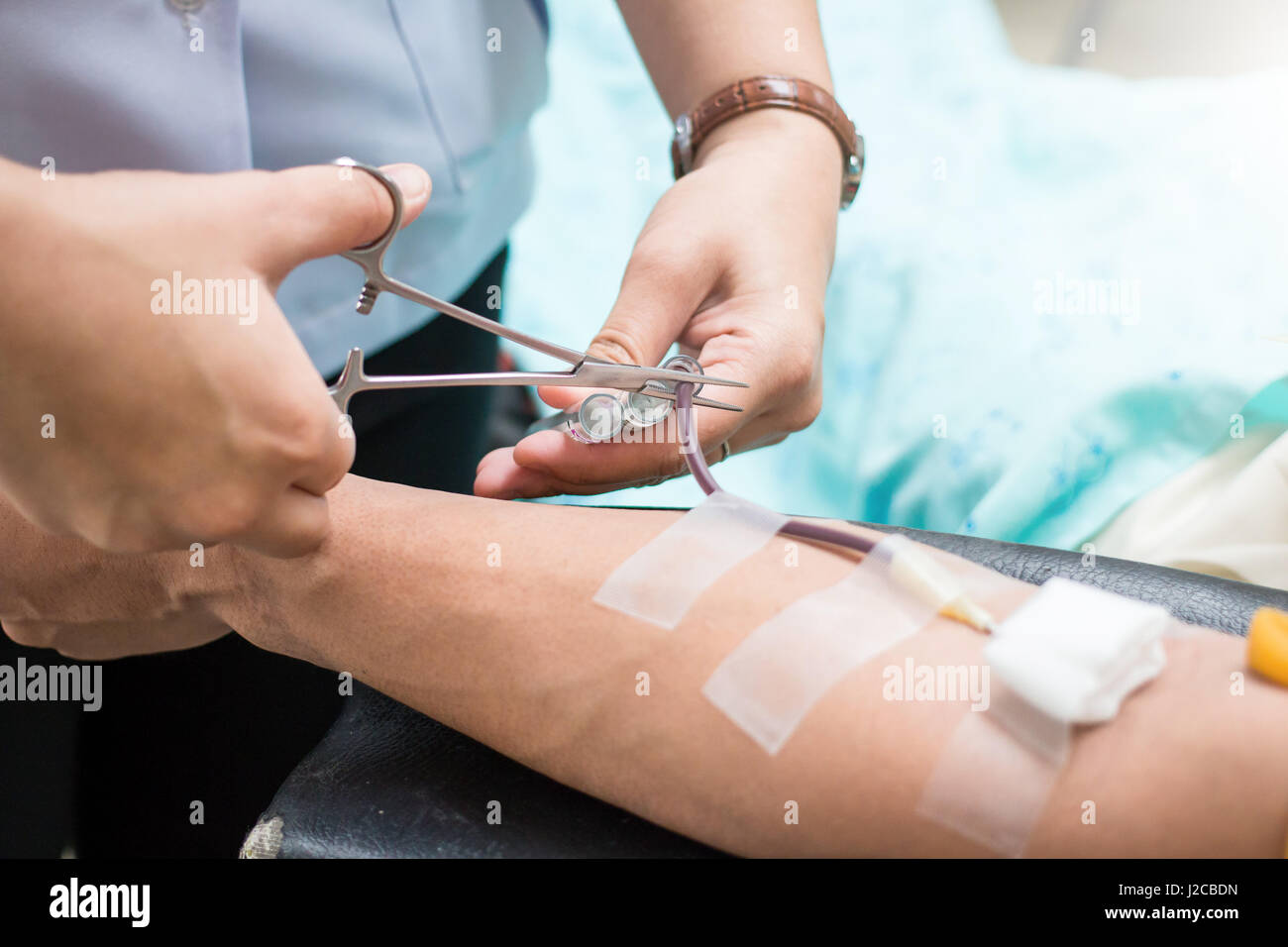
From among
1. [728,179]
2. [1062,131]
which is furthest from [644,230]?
[1062,131]

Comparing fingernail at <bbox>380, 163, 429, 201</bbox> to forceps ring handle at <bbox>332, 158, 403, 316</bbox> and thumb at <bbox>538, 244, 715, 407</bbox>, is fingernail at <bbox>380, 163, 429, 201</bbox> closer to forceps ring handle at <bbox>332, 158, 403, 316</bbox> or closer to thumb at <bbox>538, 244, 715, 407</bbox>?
forceps ring handle at <bbox>332, 158, 403, 316</bbox>

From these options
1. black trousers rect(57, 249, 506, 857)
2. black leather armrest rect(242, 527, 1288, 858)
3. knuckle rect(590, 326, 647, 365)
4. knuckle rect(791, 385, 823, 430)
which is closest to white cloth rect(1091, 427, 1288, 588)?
black leather armrest rect(242, 527, 1288, 858)

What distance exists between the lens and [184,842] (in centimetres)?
119

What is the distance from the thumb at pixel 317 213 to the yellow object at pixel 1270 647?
616 millimetres

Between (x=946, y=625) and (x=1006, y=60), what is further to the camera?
(x=1006, y=60)

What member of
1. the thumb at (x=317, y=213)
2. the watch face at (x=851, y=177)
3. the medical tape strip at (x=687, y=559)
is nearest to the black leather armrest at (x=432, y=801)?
the medical tape strip at (x=687, y=559)

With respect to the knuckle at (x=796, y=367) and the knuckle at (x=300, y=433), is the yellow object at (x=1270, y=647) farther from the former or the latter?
the knuckle at (x=300, y=433)

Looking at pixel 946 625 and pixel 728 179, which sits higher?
pixel 728 179

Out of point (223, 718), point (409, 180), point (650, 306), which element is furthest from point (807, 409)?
point (223, 718)

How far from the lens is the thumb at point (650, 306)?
843mm
